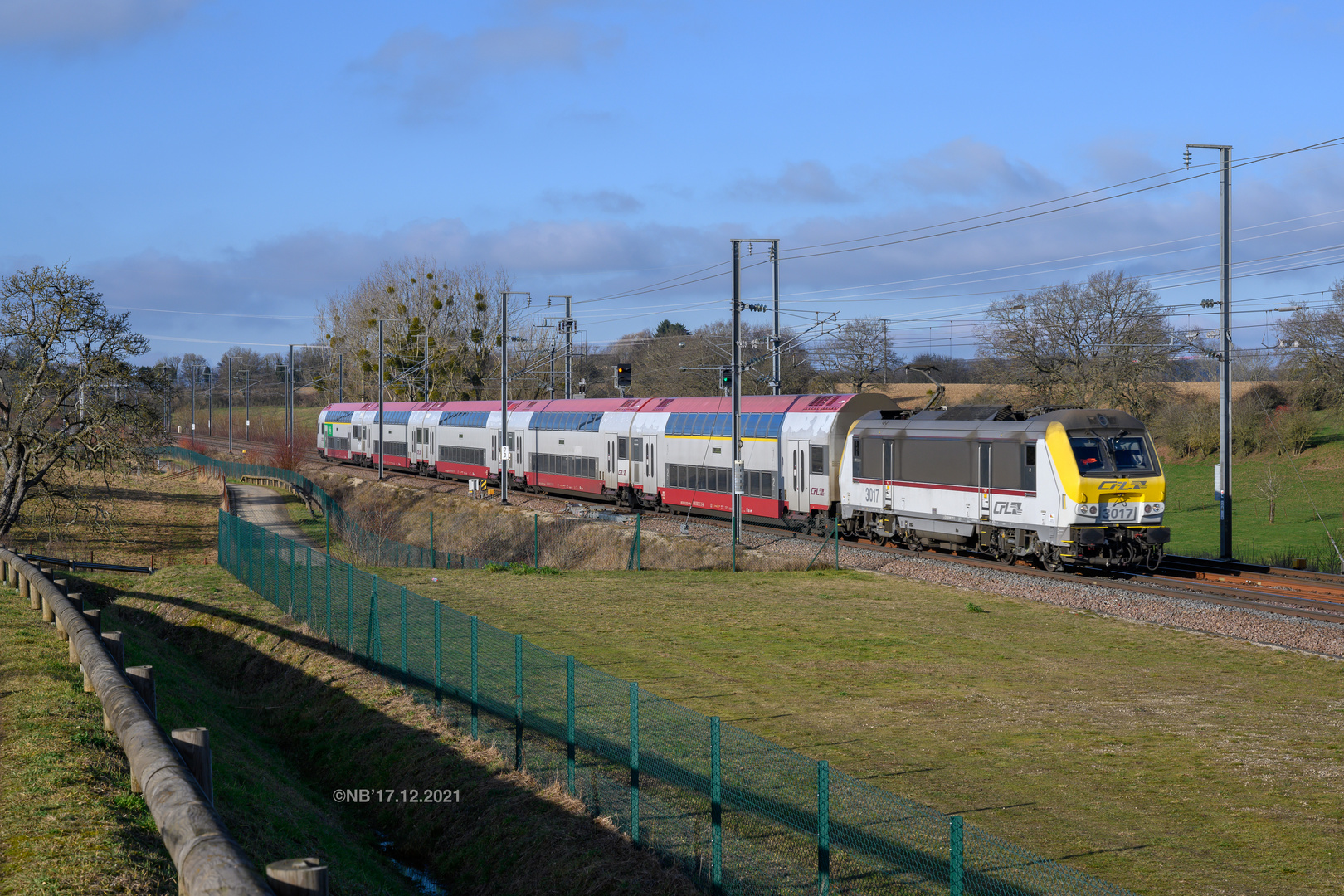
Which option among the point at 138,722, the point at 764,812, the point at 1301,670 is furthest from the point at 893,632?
the point at 138,722

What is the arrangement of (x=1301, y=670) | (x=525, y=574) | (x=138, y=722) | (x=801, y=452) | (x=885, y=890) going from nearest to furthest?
(x=138, y=722) < (x=885, y=890) < (x=1301, y=670) < (x=525, y=574) < (x=801, y=452)

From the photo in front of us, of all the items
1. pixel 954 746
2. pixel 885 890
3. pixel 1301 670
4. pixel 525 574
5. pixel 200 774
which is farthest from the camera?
pixel 525 574

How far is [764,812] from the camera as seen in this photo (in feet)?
29.7

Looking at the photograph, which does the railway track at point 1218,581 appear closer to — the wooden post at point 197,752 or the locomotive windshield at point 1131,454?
the locomotive windshield at point 1131,454

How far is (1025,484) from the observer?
2595 cm

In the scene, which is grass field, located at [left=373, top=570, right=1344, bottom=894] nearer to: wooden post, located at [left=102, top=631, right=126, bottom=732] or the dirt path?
wooden post, located at [left=102, top=631, right=126, bottom=732]

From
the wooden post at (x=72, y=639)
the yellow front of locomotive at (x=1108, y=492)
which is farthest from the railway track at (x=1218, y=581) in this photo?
the wooden post at (x=72, y=639)

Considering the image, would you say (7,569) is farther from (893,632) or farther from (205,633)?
(893,632)

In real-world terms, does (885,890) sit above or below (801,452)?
below

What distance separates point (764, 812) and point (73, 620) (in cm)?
753

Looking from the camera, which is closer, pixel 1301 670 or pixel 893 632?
pixel 1301 670

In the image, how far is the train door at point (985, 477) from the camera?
27.0m

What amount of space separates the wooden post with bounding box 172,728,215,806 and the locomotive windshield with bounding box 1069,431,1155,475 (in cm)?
2205

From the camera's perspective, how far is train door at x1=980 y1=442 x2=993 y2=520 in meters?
27.0
